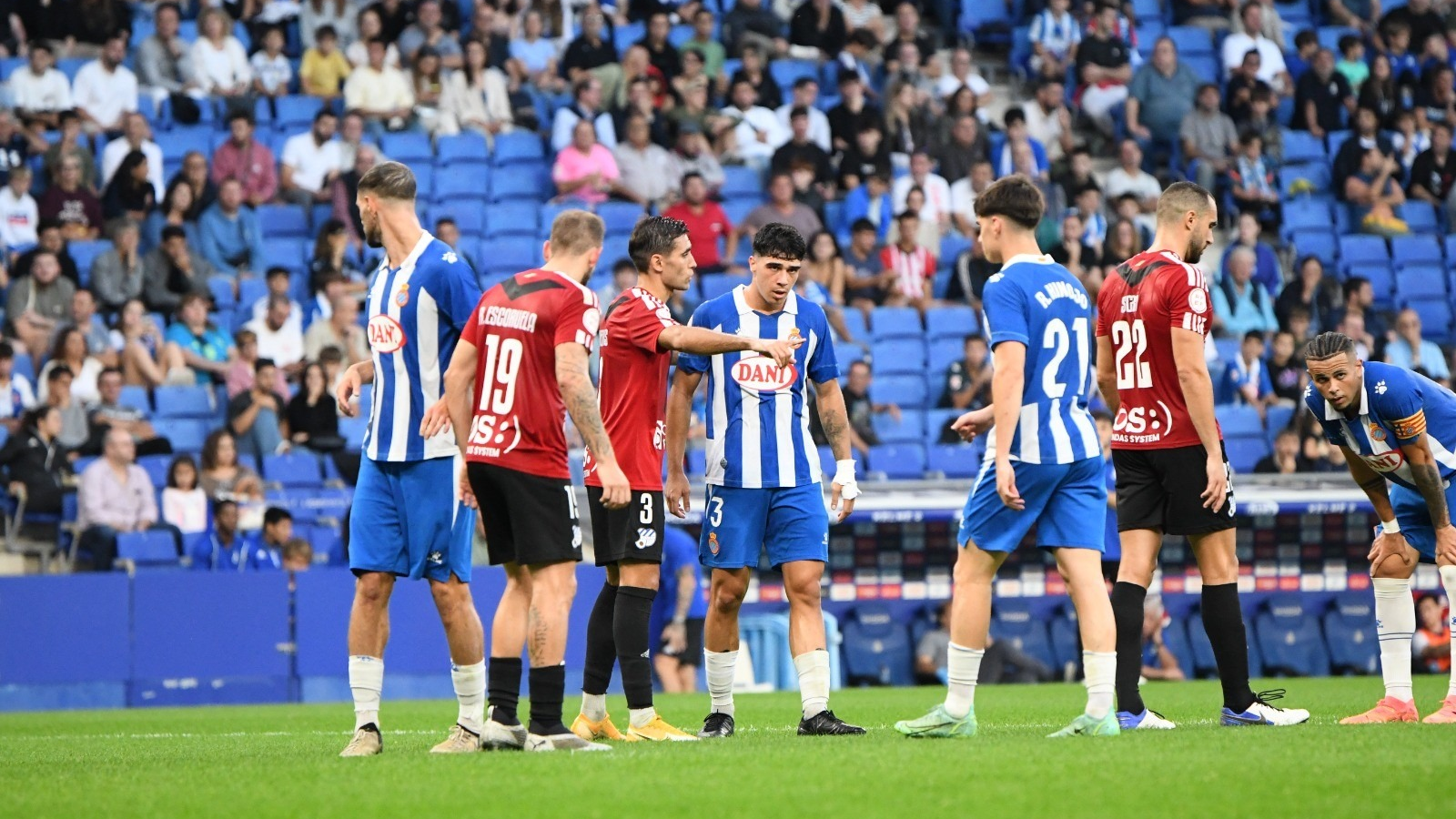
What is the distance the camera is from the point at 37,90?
19.1 metres

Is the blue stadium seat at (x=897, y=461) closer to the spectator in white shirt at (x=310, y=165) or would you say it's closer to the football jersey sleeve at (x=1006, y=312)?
the spectator in white shirt at (x=310, y=165)

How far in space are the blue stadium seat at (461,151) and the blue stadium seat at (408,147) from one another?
0.59ft

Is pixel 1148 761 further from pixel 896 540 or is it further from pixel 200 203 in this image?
pixel 200 203

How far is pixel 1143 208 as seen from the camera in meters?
20.6

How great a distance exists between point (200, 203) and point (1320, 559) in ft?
39.7

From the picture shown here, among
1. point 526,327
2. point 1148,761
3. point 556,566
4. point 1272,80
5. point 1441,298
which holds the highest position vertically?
point 1272,80

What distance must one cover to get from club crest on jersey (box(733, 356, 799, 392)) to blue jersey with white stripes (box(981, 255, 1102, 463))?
1147 mm

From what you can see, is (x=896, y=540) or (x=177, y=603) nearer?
(x=177, y=603)

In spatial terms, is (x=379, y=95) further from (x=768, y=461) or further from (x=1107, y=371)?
(x=1107, y=371)

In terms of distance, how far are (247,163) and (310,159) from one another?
69 cm

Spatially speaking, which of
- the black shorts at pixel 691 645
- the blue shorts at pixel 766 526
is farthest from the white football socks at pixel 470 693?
the black shorts at pixel 691 645

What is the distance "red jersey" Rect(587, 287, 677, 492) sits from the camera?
791 cm

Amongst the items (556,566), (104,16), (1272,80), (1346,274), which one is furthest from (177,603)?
(1272,80)

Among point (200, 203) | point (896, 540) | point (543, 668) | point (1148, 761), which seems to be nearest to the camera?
point (1148, 761)
